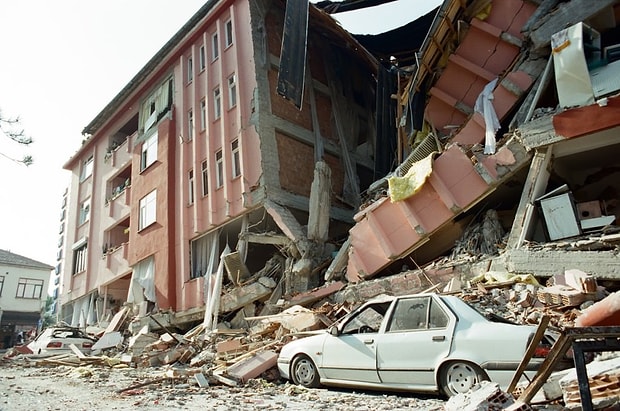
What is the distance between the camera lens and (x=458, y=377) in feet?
18.5

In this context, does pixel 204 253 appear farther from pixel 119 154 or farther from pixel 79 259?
pixel 79 259

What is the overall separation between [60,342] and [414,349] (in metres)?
14.3

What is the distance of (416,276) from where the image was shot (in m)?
10.3

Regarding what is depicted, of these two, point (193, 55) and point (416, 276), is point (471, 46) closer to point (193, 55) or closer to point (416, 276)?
point (416, 276)

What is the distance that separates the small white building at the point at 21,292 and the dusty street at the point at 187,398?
3683cm

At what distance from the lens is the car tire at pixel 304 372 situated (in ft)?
24.2

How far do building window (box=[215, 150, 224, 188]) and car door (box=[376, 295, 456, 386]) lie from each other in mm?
11605

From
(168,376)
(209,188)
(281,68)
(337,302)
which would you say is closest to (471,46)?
(281,68)

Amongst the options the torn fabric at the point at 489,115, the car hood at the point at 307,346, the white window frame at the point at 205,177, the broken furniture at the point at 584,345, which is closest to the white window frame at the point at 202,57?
the white window frame at the point at 205,177

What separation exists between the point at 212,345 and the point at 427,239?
6387mm

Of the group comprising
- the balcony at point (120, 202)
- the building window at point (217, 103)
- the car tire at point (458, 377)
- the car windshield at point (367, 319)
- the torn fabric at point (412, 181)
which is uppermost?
the building window at point (217, 103)

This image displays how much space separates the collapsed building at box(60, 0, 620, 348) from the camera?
31.1ft

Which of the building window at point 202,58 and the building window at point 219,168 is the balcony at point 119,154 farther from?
the building window at point 219,168

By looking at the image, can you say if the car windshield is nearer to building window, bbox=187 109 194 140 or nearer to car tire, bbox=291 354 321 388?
car tire, bbox=291 354 321 388
